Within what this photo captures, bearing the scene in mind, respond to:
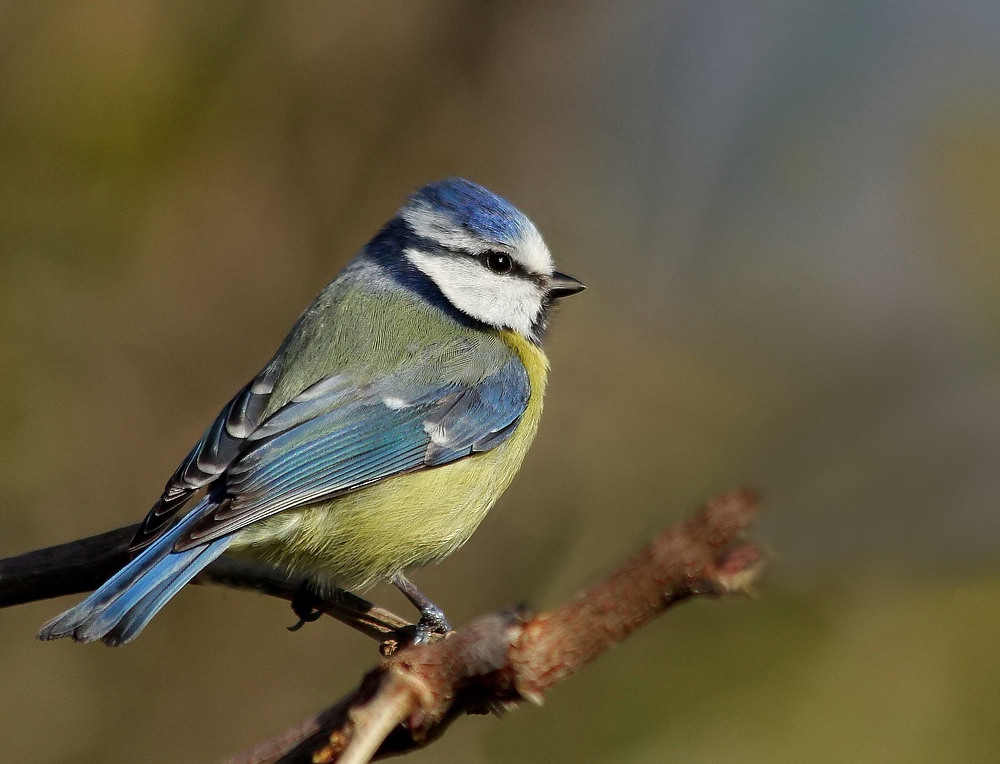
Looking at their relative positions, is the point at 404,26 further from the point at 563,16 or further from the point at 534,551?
the point at 534,551

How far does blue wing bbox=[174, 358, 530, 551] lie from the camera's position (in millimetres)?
2568

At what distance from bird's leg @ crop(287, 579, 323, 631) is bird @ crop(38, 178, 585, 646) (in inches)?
2.5

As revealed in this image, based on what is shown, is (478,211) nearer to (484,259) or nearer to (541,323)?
(484,259)

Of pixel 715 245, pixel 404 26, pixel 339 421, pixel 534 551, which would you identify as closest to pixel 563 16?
pixel 404 26

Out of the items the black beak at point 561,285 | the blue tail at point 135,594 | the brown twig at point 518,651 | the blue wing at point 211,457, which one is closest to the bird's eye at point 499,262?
the black beak at point 561,285

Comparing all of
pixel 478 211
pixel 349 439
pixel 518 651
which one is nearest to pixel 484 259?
pixel 478 211

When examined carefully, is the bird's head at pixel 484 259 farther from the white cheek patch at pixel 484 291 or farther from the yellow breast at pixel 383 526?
the yellow breast at pixel 383 526

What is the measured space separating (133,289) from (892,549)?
121 inches

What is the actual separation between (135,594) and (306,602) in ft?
1.82

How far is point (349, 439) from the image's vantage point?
9.22 feet

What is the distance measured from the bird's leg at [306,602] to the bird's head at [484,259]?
1034 millimetres

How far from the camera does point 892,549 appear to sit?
300 cm

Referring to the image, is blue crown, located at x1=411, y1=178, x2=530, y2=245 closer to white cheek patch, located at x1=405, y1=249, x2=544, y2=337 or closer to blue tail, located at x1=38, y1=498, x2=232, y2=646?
white cheek patch, located at x1=405, y1=249, x2=544, y2=337

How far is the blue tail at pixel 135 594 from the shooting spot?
7.18ft
